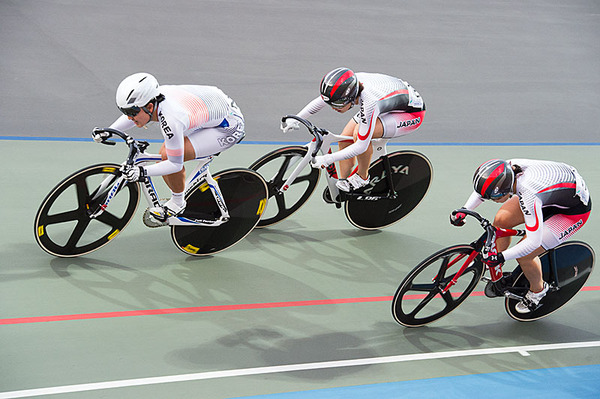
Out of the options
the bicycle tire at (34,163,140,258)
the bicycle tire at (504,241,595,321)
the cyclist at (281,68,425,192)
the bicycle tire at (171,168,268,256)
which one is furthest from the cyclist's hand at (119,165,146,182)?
the bicycle tire at (504,241,595,321)

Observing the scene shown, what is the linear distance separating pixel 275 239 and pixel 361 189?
809 mm

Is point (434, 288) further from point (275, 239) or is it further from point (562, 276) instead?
point (275, 239)

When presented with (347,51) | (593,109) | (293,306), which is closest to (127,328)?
(293,306)

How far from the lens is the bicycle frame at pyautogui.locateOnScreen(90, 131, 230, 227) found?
182 inches

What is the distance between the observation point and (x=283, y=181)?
5.52 meters

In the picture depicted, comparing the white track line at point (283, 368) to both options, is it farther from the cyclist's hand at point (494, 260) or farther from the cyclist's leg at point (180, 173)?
the cyclist's leg at point (180, 173)

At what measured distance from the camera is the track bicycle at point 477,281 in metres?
4.25

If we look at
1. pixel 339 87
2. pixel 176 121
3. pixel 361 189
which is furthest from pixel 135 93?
pixel 361 189

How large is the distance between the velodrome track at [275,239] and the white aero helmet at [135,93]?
1.23 metres

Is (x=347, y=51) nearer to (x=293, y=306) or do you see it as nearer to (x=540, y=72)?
(x=540, y=72)

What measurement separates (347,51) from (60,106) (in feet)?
14.0

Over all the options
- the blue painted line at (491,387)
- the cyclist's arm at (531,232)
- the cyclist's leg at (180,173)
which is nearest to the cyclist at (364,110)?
the cyclist's leg at (180,173)

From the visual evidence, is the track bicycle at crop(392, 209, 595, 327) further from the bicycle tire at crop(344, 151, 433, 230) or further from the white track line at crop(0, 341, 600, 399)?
the bicycle tire at crop(344, 151, 433, 230)

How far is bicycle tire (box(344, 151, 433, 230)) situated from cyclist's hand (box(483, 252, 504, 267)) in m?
1.74
